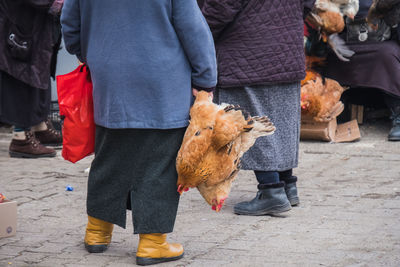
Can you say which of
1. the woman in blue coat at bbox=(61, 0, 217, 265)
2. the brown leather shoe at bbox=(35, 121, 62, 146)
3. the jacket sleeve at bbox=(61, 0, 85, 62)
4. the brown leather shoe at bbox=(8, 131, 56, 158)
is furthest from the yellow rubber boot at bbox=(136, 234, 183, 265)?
the brown leather shoe at bbox=(35, 121, 62, 146)

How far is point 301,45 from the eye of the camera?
4.38 meters

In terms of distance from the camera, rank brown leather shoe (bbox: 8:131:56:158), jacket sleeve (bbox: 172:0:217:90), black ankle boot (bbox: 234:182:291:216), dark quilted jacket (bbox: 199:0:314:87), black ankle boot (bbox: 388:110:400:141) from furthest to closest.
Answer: black ankle boot (bbox: 388:110:400:141)
brown leather shoe (bbox: 8:131:56:158)
black ankle boot (bbox: 234:182:291:216)
dark quilted jacket (bbox: 199:0:314:87)
jacket sleeve (bbox: 172:0:217:90)

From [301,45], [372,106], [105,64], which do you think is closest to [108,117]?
[105,64]

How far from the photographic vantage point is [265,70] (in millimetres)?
4172

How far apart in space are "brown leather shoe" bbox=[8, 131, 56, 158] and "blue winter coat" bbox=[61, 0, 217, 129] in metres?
3.47

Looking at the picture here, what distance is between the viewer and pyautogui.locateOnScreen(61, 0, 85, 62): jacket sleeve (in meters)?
3.38

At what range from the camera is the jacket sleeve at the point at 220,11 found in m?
4.02

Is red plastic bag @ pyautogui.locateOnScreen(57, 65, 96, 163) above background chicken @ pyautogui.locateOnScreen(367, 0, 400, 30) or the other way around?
above

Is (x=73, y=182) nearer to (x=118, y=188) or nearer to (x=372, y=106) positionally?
(x=118, y=188)

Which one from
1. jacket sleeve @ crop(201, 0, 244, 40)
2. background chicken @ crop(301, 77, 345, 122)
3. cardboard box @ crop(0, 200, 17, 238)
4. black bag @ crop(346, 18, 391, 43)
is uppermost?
jacket sleeve @ crop(201, 0, 244, 40)

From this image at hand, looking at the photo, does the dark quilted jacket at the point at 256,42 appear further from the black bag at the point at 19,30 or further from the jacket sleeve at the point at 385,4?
the jacket sleeve at the point at 385,4

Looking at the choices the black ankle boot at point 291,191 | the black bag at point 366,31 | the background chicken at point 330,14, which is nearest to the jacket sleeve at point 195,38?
the black ankle boot at point 291,191

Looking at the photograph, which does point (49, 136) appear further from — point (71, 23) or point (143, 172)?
point (143, 172)

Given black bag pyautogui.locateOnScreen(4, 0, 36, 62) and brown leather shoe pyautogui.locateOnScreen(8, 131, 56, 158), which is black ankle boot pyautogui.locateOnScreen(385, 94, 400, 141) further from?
black bag pyautogui.locateOnScreen(4, 0, 36, 62)
